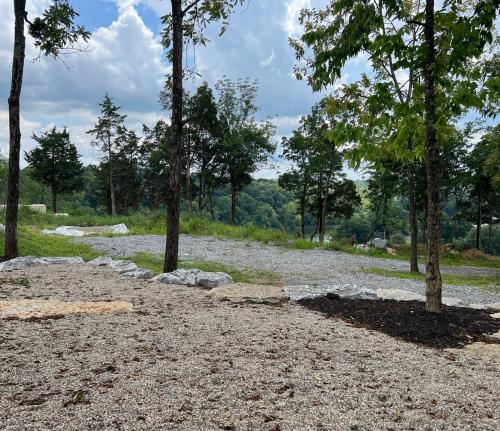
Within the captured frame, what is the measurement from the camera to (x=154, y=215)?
2566cm

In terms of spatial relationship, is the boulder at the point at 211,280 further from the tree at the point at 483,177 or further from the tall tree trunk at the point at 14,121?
the tree at the point at 483,177

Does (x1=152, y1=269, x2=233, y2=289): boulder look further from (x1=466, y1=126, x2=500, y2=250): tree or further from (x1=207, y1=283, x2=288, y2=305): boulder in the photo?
(x1=466, y1=126, x2=500, y2=250): tree

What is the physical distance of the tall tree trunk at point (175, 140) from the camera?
380 inches

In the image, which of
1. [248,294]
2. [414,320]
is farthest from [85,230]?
[414,320]

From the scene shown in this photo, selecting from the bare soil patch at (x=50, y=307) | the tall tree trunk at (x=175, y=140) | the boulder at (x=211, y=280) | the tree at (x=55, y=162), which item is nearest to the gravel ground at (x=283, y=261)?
the boulder at (x=211, y=280)

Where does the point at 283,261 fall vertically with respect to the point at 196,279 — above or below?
below

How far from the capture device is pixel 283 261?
1413 centimetres

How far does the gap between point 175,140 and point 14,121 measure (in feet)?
14.8

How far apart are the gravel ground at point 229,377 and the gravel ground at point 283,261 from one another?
12.0ft

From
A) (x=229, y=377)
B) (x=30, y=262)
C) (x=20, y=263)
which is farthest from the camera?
(x=30, y=262)

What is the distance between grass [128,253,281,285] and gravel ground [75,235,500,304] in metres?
0.41

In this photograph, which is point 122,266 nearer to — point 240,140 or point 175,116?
point 175,116

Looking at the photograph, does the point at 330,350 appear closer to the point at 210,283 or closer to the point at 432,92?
the point at 432,92

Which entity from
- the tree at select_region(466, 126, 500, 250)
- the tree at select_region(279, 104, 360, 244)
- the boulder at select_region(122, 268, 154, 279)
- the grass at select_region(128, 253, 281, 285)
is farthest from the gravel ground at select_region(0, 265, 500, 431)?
the tree at select_region(279, 104, 360, 244)
